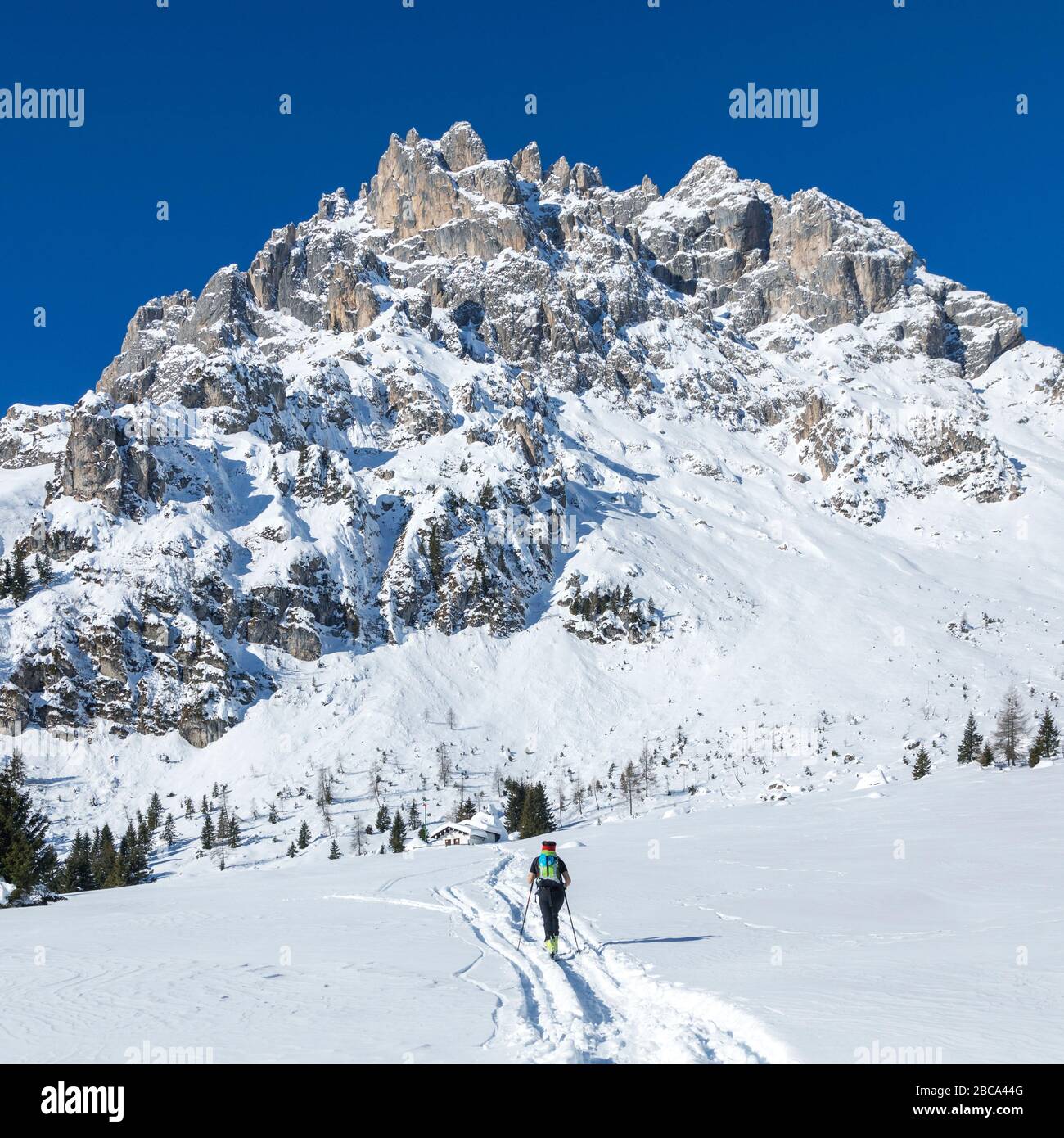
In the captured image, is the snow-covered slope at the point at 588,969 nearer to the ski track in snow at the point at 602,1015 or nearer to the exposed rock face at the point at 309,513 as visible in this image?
the ski track in snow at the point at 602,1015

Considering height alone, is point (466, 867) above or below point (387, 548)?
below

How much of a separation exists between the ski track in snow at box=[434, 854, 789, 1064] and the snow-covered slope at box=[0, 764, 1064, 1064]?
0.04 meters

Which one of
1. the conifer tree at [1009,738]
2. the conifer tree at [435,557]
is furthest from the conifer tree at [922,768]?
the conifer tree at [435,557]

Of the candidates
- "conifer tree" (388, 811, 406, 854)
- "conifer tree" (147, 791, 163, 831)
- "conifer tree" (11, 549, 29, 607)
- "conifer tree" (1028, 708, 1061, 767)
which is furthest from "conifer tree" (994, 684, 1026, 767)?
"conifer tree" (11, 549, 29, 607)

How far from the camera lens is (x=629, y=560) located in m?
148

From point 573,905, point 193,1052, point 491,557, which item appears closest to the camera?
point 193,1052

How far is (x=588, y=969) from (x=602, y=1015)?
3410mm

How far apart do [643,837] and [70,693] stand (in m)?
97.4

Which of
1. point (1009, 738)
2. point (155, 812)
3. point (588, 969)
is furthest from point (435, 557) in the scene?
point (588, 969)

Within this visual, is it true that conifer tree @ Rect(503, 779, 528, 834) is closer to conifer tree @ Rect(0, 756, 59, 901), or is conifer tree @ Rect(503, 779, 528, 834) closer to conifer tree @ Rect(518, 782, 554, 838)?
conifer tree @ Rect(518, 782, 554, 838)

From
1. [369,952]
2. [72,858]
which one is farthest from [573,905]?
[72,858]

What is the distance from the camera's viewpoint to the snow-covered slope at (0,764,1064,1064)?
8.88m

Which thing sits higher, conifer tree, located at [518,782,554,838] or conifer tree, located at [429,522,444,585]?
conifer tree, located at [429,522,444,585]
